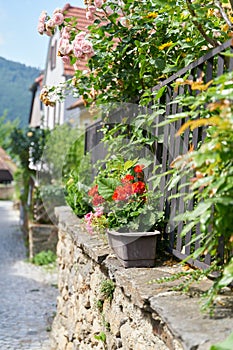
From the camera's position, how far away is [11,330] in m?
5.70

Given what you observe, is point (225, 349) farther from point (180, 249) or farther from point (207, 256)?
point (180, 249)

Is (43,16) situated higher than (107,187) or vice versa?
(43,16)

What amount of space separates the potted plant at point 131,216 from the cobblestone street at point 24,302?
2.84 metres

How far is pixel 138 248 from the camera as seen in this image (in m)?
2.54

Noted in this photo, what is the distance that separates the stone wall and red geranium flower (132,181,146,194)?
0.41 meters

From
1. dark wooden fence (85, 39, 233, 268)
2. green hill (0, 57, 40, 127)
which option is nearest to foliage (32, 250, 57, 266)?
dark wooden fence (85, 39, 233, 268)

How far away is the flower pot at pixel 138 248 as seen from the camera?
2.54m

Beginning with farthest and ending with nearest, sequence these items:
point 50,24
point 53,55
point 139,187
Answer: point 53,55
point 50,24
point 139,187

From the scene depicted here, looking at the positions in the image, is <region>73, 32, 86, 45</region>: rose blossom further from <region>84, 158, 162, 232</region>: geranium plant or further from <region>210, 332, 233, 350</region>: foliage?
<region>210, 332, 233, 350</region>: foliage

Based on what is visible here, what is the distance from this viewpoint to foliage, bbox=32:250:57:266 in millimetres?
9164

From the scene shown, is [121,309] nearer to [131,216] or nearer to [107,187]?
[131,216]

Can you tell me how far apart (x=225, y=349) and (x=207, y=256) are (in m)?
0.69

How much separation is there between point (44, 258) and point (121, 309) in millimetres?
6786

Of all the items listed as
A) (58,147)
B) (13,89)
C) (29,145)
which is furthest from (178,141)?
(13,89)
